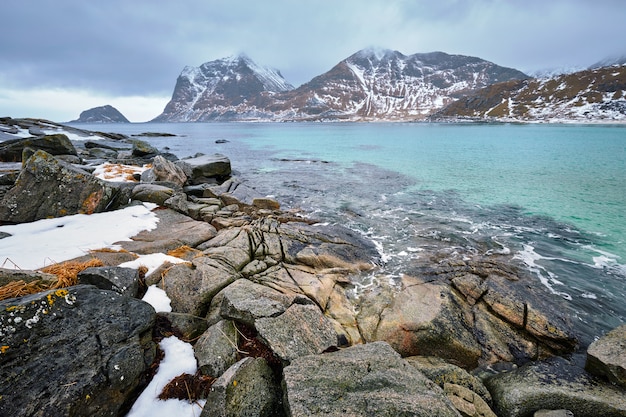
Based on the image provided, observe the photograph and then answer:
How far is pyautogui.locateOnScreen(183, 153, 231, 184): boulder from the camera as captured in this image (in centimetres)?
2448

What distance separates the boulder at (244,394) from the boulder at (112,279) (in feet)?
10.2

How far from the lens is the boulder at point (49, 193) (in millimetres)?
9969

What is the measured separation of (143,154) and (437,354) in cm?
3596

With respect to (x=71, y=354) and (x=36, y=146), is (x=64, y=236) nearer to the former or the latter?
(x=71, y=354)

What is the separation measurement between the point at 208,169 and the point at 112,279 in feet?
67.9

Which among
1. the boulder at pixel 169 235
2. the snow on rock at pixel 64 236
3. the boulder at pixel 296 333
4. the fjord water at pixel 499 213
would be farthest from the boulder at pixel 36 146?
the boulder at pixel 296 333

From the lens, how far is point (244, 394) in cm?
434

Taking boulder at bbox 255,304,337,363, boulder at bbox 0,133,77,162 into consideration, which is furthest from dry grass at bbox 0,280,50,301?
boulder at bbox 0,133,77,162

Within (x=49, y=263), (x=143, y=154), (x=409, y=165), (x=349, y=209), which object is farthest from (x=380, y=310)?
(x=143, y=154)

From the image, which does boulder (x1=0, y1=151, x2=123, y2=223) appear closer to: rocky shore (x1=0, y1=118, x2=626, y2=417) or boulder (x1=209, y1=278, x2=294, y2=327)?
rocky shore (x1=0, y1=118, x2=626, y2=417)

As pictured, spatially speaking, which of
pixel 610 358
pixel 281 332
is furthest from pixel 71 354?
pixel 610 358

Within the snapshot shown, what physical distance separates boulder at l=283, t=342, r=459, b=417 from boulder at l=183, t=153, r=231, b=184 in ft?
72.2

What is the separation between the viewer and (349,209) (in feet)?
62.0

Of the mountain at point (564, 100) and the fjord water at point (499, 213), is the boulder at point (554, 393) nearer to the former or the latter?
the fjord water at point (499, 213)
